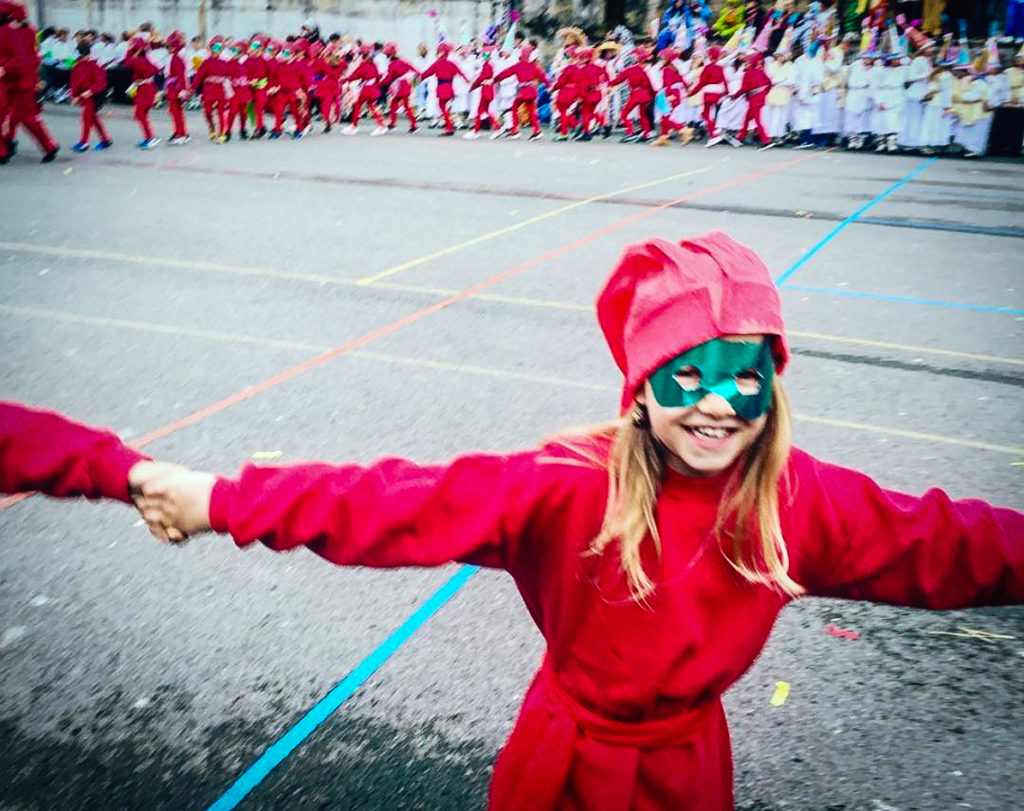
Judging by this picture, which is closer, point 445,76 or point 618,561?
point 618,561

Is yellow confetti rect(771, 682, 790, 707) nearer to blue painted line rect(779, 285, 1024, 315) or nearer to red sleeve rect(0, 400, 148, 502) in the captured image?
red sleeve rect(0, 400, 148, 502)

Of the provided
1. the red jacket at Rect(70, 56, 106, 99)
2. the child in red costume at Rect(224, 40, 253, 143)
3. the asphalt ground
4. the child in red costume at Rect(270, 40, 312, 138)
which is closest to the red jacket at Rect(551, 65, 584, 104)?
the child in red costume at Rect(270, 40, 312, 138)

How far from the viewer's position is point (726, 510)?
5.84 feet

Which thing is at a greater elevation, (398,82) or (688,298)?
(688,298)

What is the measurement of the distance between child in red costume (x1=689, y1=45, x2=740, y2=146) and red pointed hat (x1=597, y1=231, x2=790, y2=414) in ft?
71.5

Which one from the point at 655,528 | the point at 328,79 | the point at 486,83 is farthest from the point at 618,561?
the point at 486,83

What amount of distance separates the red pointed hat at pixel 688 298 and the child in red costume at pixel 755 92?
21596 mm

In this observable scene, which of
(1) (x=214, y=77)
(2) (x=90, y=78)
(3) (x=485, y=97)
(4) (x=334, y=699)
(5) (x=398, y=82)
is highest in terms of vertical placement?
(2) (x=90, y=78)

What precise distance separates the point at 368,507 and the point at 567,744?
53 centimetres

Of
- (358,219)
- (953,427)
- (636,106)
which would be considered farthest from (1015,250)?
(636,106)

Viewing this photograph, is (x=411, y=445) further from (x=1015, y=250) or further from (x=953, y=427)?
(x=1015, y=250)

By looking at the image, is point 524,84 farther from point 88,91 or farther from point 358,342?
point 358,342

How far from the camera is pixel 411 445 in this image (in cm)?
510

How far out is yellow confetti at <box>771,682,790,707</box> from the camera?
10.4 ft
